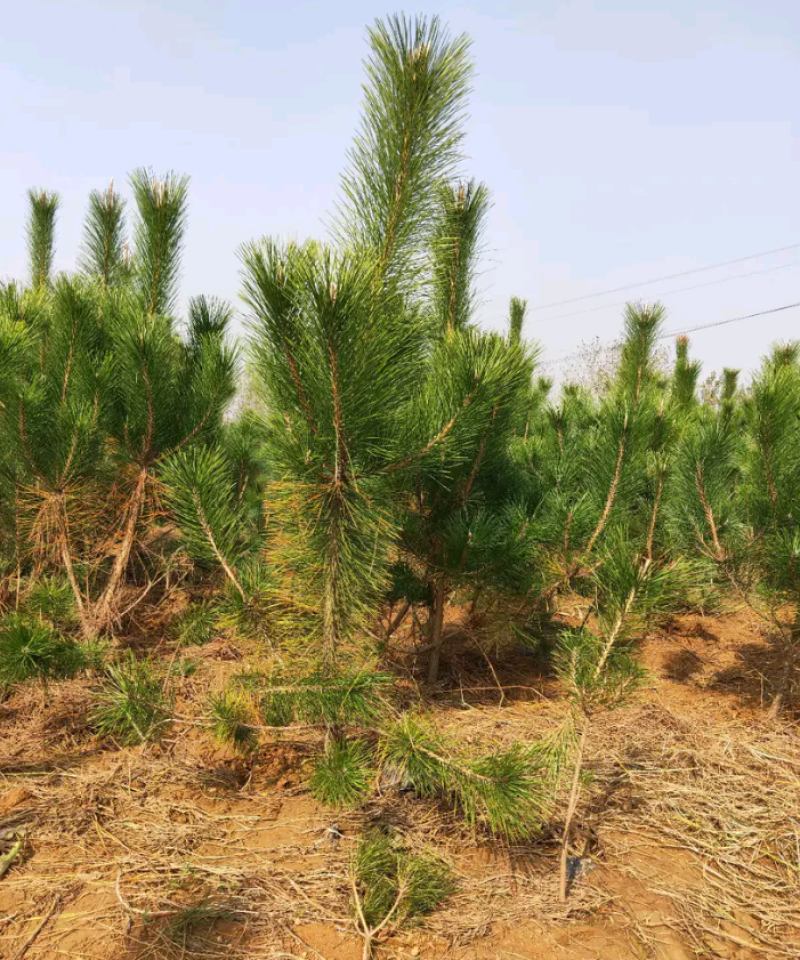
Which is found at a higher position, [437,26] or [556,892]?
[437,26]

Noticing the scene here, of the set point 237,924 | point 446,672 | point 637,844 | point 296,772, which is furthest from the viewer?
point 446,672

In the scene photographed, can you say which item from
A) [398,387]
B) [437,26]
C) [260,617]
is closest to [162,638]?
[260,617]

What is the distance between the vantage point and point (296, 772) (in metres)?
2.62

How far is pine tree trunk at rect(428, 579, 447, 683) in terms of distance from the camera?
3.30 meters

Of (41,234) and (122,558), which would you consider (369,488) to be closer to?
(122,558)

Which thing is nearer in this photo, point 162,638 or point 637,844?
point 637,844

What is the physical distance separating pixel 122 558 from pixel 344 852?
197 cm

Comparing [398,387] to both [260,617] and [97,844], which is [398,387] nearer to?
[260,617]

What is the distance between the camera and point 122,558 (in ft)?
11.0

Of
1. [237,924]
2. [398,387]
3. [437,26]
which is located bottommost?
[237,924]

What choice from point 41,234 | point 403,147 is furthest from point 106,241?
point 403,147

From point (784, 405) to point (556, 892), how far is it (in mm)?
2298

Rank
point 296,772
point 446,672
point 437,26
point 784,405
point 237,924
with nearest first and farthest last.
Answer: point 237,924, point 437,26, point 296,772, point 784,405, point 446,672

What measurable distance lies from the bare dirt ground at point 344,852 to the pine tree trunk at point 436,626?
32cm
